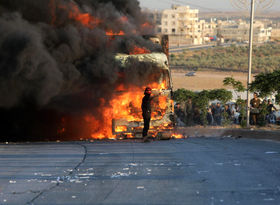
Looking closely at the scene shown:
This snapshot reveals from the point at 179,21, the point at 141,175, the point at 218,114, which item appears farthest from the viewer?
the point at 179,21

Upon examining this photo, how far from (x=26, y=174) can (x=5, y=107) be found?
845 centimetres

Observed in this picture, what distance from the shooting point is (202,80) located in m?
62.9

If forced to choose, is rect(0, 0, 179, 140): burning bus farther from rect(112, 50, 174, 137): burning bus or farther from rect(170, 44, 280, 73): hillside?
rect(170, 44, 280, 73): hillside

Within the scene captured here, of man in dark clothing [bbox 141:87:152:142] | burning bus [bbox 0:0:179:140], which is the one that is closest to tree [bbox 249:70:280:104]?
burning bus [bbox 0:0:179:140]

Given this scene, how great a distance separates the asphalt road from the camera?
A: 26.2 feet

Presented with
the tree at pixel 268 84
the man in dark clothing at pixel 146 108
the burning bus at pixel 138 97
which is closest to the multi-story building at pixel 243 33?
the tree at pixel 268 84

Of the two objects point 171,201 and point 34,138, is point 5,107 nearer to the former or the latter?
point 34,138

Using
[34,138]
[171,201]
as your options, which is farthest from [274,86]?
[171,201]

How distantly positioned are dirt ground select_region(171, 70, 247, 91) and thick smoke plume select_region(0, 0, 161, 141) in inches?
1314

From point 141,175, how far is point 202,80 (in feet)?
176

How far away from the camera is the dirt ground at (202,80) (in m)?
56.4

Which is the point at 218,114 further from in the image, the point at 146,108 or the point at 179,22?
the point at 179,22

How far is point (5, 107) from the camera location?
1820 centimetres

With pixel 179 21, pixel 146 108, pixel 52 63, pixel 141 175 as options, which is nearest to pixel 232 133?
pixel 146 108
